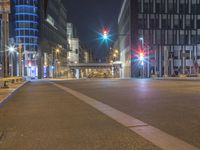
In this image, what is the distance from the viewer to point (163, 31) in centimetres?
9356

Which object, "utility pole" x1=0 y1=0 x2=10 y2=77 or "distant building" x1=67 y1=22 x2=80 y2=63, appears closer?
"utility pole" x1=0 y1=0 x2=10 y2=77

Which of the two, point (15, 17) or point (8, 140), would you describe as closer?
point (8, 140)

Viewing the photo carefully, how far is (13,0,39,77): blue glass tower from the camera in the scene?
11450cm

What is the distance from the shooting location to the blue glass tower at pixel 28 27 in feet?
376

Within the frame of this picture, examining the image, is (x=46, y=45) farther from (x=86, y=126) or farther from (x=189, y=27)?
(x=86, y=126)

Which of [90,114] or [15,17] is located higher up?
[15,17]

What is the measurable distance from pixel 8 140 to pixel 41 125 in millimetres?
1968

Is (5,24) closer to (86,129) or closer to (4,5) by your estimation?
(4,5)

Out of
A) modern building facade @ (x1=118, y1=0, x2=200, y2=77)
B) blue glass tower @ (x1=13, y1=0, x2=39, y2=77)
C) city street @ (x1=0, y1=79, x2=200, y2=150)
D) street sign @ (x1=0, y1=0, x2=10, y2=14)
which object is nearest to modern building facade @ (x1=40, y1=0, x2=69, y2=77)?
blue glass tower @ (x1=13, y1=0, x2=39, y2=77)

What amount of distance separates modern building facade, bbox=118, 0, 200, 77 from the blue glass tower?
36668mm

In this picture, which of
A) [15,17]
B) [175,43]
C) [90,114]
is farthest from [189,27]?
[90,114]

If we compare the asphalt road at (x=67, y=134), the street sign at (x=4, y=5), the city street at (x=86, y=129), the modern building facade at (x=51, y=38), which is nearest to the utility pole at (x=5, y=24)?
A: the street sign at (x=4, y=5)

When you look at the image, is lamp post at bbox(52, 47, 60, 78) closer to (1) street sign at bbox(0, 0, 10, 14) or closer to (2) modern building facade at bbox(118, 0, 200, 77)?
(2) modern building facade at bbox(118, 0, 200, 77)

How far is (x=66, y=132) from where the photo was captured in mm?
8328
